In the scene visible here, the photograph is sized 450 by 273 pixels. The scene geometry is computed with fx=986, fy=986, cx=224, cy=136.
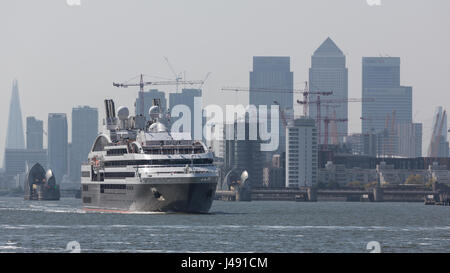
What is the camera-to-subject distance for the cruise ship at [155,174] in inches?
5241

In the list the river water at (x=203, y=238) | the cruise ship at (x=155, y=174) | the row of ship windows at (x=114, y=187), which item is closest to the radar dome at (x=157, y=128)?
the cruise ship at (x=155, y=174)

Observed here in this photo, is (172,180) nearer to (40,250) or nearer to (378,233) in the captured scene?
(378,233)

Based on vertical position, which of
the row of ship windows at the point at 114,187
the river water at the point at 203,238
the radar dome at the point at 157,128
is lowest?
the river water at the point at 203,238

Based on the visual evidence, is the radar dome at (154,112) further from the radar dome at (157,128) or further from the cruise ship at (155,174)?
the radar dome at (157,128)

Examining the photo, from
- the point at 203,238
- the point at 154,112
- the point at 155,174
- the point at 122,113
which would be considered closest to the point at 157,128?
the point at 154,112

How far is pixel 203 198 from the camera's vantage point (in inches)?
5330

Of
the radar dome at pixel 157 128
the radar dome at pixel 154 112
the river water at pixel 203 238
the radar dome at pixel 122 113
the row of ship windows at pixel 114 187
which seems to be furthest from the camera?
the radar dome at pixel 122 113

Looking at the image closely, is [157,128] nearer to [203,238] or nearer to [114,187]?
[114,187]

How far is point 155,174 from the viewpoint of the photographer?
134 m

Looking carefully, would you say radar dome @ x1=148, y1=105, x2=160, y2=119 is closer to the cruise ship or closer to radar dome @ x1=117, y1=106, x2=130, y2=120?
the cruise ship

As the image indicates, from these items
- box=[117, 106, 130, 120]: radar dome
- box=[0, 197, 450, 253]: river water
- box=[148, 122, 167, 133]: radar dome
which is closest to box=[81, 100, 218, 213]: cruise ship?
box=[148, 122, 167, 133]: radar dome

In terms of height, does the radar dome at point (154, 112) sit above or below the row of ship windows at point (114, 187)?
above

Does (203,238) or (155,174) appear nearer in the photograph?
(203,238)

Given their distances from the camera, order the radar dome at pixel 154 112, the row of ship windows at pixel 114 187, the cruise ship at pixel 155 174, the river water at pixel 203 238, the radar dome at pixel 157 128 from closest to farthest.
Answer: the river water at pixel 203 238 → the cruise ship at pixel 155 174 → the row of ship windows at pixel 114 187 → the radar dome at pixel 157 128 → the radar dome at pixel 154 112
